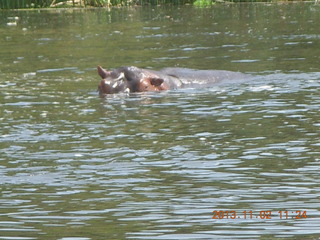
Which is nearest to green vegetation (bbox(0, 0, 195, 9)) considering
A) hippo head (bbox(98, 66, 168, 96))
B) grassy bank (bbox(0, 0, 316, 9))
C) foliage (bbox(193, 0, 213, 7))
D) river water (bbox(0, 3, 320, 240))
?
grassy bank (bbox(0, 0, 316, 9))

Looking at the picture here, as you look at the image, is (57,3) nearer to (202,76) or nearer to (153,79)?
(202,76)

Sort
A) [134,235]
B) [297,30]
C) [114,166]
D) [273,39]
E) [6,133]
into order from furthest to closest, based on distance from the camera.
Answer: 1. [297,30]
2. [273,39]
3. [6,133]
4. [114,166]
5. [134,235]

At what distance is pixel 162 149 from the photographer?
27.4ft

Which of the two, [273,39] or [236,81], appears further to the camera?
[273,39]

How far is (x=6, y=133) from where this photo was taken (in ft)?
30.9

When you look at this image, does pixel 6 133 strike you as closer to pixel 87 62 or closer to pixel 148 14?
pixel 87 62

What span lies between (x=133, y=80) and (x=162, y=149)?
14.7 feet

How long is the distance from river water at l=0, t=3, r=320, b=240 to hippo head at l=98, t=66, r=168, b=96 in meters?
0.28

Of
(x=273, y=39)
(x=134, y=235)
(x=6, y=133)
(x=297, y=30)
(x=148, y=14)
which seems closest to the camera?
(x=134, y=235)

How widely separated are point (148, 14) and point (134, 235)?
2382 centimetres

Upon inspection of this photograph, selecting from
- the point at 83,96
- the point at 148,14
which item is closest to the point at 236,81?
the point at 83,96

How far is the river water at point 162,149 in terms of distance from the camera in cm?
585
